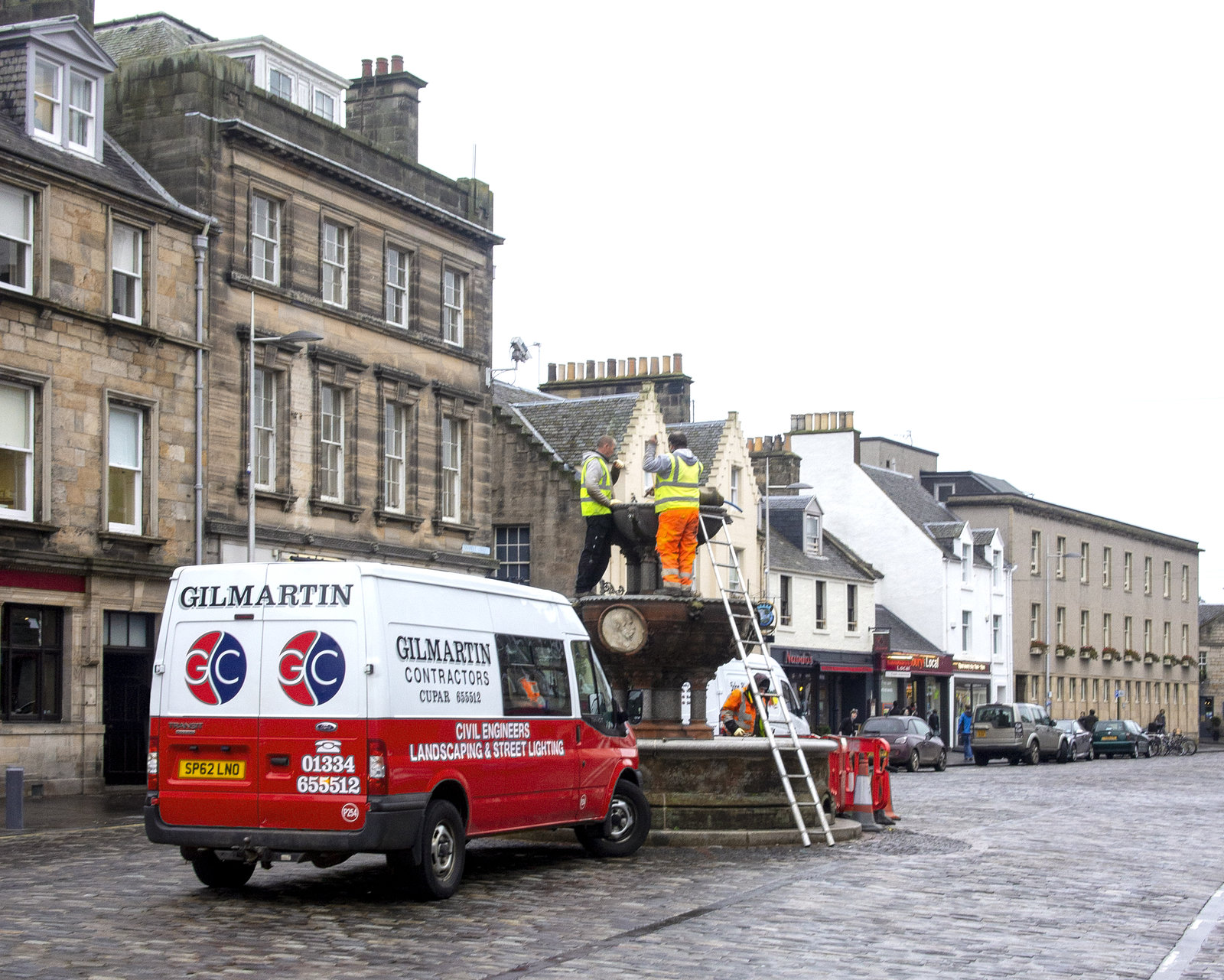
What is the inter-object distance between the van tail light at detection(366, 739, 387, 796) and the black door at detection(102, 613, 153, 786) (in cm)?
1654

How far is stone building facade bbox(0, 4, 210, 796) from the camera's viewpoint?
25281mm

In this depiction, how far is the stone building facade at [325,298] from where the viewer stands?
A: 2992 centimetres

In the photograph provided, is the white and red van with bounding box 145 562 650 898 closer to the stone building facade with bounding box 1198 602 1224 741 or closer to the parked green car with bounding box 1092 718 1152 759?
the parked green car with bounding box 1092 718 1152 759

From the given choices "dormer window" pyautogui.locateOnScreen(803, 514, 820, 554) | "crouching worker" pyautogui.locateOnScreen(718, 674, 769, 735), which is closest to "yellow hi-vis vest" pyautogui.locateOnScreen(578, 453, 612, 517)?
"crouching worker" pyautogui.locateOnScreen(718, 674, 769, 735)

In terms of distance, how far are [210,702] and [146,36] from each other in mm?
25201

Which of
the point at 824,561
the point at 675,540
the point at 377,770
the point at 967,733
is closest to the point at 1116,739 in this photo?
the point at 967,733

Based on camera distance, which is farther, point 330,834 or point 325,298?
point 325,298

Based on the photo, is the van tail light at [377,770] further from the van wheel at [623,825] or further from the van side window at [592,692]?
the van wheel at [623,825]

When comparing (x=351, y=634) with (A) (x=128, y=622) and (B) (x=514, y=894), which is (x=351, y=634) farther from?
(A) (x=128, y=622)

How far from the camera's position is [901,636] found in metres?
61.2

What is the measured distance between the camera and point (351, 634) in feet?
38.8

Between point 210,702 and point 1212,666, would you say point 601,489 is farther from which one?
point 1212,666

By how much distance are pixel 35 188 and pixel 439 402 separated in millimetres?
11828

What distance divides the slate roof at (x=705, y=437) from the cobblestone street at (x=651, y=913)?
32.0 meters
